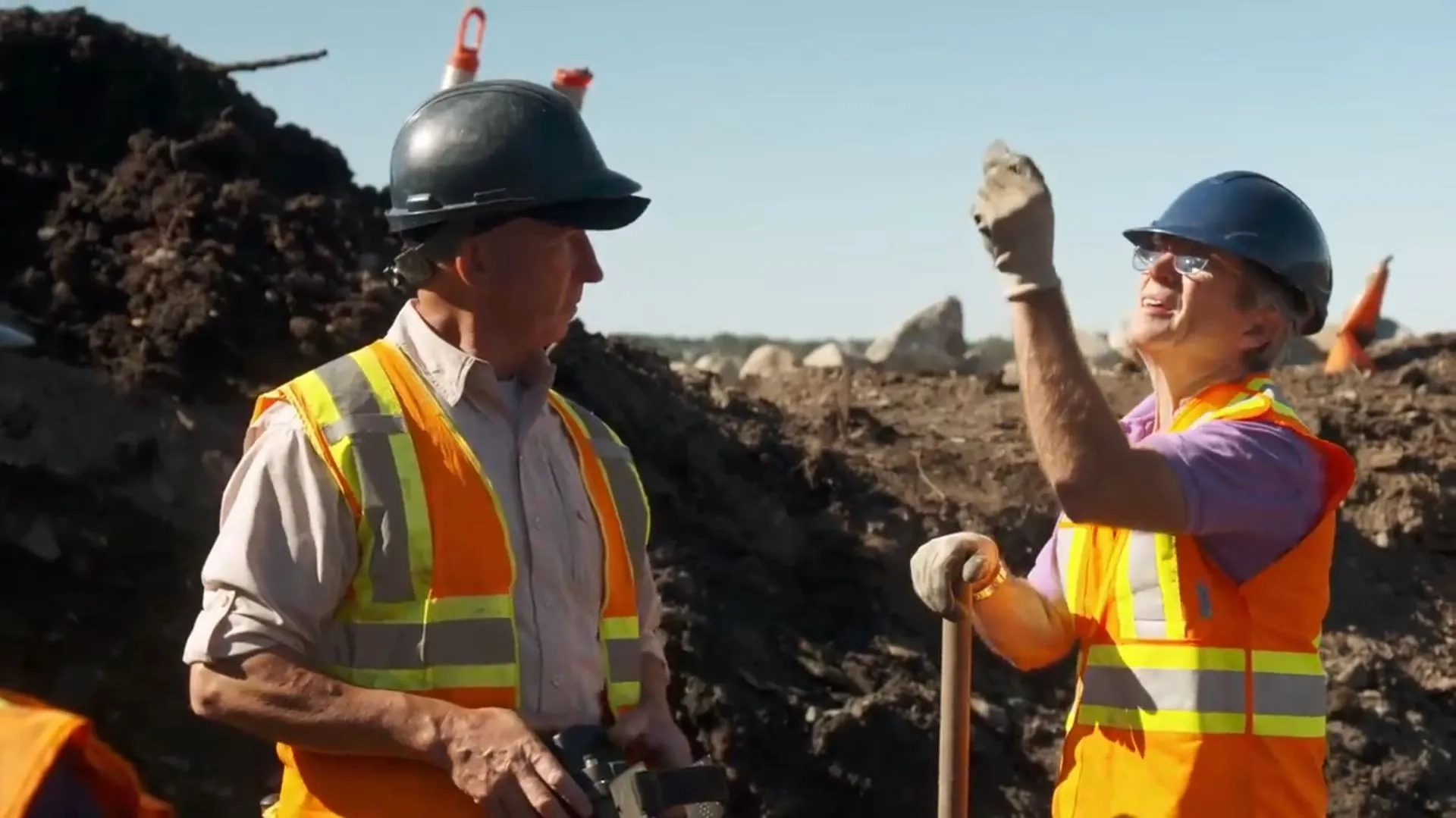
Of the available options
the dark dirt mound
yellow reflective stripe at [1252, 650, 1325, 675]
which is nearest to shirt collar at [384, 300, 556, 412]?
yellow reflective stripe at [1252, 650, 1325, 675]

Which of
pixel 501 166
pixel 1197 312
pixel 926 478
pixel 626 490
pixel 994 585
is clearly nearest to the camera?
pixel 501 166

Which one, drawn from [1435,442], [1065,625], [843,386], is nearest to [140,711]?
[1065,625]

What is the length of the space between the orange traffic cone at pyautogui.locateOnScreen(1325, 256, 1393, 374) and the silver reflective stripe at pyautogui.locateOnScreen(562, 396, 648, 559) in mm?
9941

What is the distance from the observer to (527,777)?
238 cm

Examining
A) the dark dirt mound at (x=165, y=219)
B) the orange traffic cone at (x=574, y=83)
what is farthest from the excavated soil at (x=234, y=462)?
the orange traffic cone at (x=574, y=83)

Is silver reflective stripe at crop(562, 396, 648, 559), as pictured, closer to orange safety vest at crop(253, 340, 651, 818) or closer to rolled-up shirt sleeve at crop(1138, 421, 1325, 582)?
orange safety vest at crop(253, 340, 651, 818)

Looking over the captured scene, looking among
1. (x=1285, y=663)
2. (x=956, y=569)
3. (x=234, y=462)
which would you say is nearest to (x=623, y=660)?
(x=956, y=569)

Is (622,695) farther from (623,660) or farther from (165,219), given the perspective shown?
(165,219)

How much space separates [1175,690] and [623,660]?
1.01 meters

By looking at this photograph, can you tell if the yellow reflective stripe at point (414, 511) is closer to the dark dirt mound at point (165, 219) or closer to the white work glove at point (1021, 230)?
the white work glove at point (1021, 230)

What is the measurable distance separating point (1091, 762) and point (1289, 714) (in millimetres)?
366

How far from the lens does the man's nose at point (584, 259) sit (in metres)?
2.73

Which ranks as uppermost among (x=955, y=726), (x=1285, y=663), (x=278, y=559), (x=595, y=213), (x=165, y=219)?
(x=165, y=219)

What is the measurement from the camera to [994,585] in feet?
11.0
